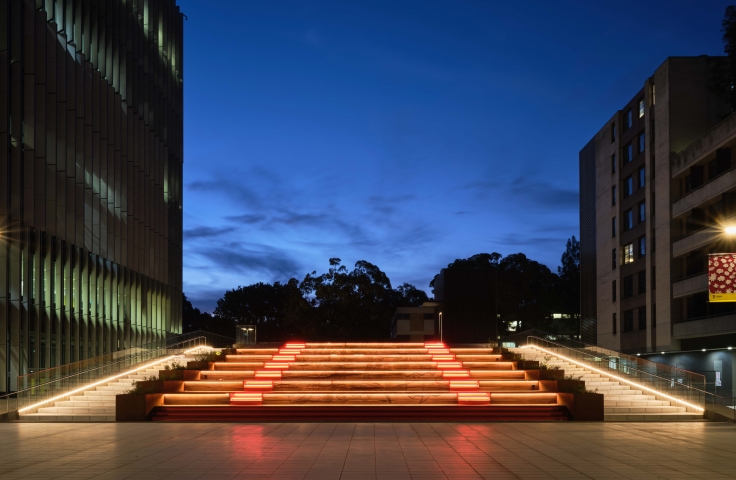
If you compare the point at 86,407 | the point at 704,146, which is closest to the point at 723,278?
the point at 86,407

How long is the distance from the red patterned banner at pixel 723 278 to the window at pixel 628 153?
139 feet

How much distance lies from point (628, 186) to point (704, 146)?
16573 millimetres

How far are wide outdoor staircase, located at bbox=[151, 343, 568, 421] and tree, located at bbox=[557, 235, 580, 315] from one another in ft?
211

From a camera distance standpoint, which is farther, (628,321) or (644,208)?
(628,321)

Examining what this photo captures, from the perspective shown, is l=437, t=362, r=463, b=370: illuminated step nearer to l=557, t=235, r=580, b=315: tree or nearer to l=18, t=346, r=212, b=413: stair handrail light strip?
l=18, t=346, r=212, b=413: stair handrail light strip

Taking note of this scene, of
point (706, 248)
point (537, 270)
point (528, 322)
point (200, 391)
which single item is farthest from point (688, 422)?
point (537, 270)

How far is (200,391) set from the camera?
28.2 m

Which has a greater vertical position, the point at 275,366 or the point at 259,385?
the point at 275,366

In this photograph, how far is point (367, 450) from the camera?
16469mm

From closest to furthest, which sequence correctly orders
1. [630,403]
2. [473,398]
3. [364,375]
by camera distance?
[473,398] < [630,403] < [364,375]

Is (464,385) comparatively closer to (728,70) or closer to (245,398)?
(245,398)

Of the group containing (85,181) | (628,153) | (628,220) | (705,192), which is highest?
(628,153)

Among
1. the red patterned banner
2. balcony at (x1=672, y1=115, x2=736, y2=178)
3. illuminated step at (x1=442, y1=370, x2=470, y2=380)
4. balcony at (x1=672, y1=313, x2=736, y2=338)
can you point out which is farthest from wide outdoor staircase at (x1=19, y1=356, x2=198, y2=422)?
balcony at (x1=672, y1=115, x2=736, y2=178)

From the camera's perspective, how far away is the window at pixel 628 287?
201 feet
